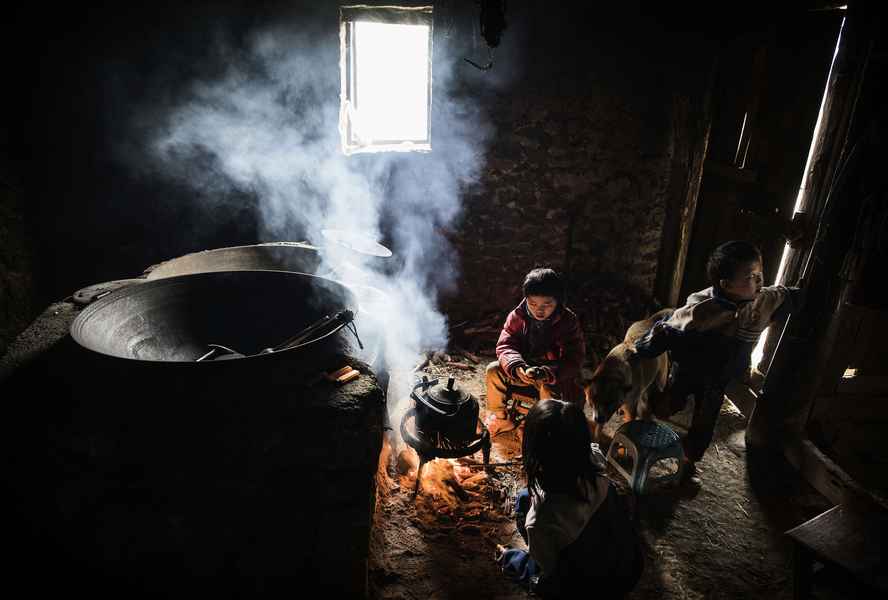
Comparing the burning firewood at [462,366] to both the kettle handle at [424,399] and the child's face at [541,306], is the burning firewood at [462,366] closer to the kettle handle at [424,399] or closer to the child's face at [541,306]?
the child's face at [541,306]

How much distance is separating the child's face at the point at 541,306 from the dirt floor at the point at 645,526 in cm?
132

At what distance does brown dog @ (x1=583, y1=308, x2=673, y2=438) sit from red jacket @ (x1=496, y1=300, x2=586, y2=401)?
0.31m

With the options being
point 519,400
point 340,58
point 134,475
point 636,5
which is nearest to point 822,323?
point 519,400

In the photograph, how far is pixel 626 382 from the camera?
398cm

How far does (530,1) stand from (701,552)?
6007 millimetres

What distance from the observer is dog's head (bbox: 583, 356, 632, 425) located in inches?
157

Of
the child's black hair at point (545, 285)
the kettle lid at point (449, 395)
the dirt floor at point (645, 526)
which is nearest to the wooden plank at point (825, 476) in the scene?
the dirt floor at point (645, 526)

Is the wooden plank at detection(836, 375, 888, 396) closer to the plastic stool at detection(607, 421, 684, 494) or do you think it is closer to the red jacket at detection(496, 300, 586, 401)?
the plastic stool at detection(607, 421, 684, 494)

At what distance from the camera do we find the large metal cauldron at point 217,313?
296 cm

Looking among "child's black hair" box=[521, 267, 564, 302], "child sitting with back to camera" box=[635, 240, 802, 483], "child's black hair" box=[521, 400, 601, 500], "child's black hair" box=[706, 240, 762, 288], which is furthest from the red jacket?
"child's black hair" box=[521, 400, 601, 500]

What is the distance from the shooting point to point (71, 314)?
3414 mm

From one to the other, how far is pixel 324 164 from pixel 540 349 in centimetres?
357

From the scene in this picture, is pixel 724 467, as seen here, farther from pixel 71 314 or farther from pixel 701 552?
pixel 71 314

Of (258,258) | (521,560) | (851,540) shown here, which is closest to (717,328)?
(851,540)
